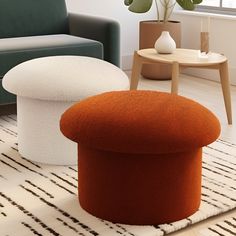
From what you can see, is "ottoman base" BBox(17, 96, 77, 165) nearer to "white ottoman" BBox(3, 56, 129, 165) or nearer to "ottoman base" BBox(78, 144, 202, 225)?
"white ottoman" BBox(3, 56, 129, 165)

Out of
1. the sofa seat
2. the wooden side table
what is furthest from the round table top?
the sofa seat

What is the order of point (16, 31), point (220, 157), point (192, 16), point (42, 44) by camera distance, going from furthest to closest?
1. point (192, 16)
2. point (16, 31)
3. point (42, 44)
4. point (220, 157)

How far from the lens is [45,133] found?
110 inches

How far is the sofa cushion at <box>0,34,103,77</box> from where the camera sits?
11.7ft

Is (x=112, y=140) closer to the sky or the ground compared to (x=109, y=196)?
closer to the sky

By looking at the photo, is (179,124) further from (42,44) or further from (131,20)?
(131,20)

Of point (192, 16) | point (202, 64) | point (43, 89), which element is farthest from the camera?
point (192, 16)

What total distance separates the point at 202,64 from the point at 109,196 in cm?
153

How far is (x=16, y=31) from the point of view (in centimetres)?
425

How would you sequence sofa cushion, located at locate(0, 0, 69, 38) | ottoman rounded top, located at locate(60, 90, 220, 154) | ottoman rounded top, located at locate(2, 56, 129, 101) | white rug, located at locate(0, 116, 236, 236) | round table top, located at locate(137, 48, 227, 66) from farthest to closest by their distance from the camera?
1. sofa cushion, located at locate(0, 0, 69, 38)
2. round table top, located at locate(137, 48, 227, 66)
3. ottoman rounded top, located at locate(2, 56, 129, 101)
4. white rug, located at locate(0, 116, 236, 236)
5. ottoman rounded top, located at locate(60, 90, 220, 154)

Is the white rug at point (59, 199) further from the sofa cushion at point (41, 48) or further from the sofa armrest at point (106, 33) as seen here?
the sofa armrest at point (106, 33)

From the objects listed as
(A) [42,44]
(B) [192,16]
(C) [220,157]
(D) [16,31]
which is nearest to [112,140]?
(C) [220,157]

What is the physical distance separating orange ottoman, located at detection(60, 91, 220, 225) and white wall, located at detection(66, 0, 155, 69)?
2994 mm

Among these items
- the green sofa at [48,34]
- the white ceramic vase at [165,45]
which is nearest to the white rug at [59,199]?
the green sofa at [48,34]
